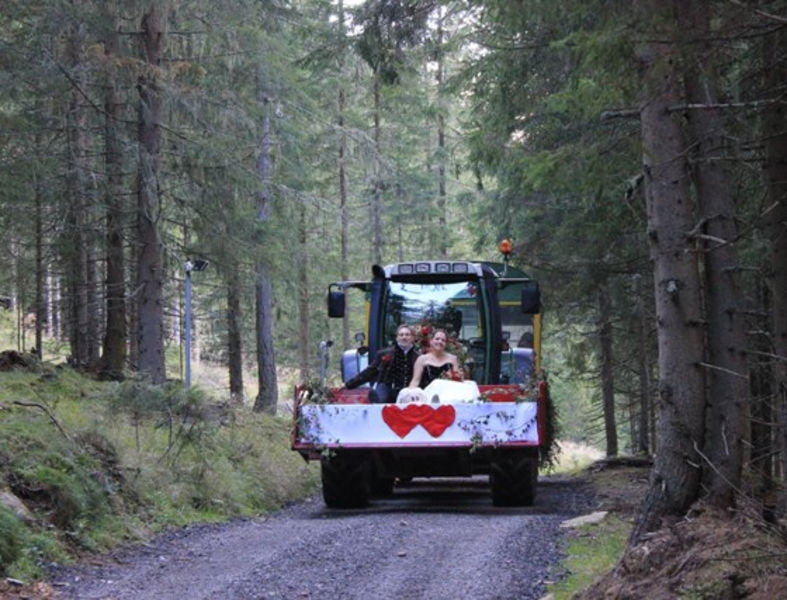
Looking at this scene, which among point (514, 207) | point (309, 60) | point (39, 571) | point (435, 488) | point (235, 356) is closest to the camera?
point (39, 571)

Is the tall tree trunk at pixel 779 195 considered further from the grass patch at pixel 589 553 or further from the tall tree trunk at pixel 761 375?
the tall tree trunk at pixel 761 375

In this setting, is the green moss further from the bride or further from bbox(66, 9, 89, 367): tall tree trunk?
bbox(66, 9, 89, 367): tall tree trunk

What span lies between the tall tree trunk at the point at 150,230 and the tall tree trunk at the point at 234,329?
1.86m

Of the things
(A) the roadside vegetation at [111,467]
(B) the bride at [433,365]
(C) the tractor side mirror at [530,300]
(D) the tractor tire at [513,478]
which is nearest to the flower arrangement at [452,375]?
(B) the bride at [433,365]

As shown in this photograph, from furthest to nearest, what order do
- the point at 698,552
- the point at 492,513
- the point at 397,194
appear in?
the point at 397,194 → the point at 492,513 → the point at 698,552

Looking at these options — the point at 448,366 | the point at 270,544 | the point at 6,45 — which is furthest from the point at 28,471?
the point at 6,45

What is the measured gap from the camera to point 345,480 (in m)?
11.1

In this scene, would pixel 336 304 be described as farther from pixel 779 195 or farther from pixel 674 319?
pixel 674 319

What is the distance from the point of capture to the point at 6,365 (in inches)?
573

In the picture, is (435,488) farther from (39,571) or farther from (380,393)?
(39,571)

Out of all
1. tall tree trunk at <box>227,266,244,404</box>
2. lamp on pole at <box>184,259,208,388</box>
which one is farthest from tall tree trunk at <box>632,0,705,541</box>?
tall tree trunk at <box>227,266,244,404</box>

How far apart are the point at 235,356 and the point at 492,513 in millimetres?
13564

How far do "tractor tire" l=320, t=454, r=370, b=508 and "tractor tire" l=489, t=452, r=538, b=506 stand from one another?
147cm

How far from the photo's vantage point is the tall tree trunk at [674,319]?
21.9ft
